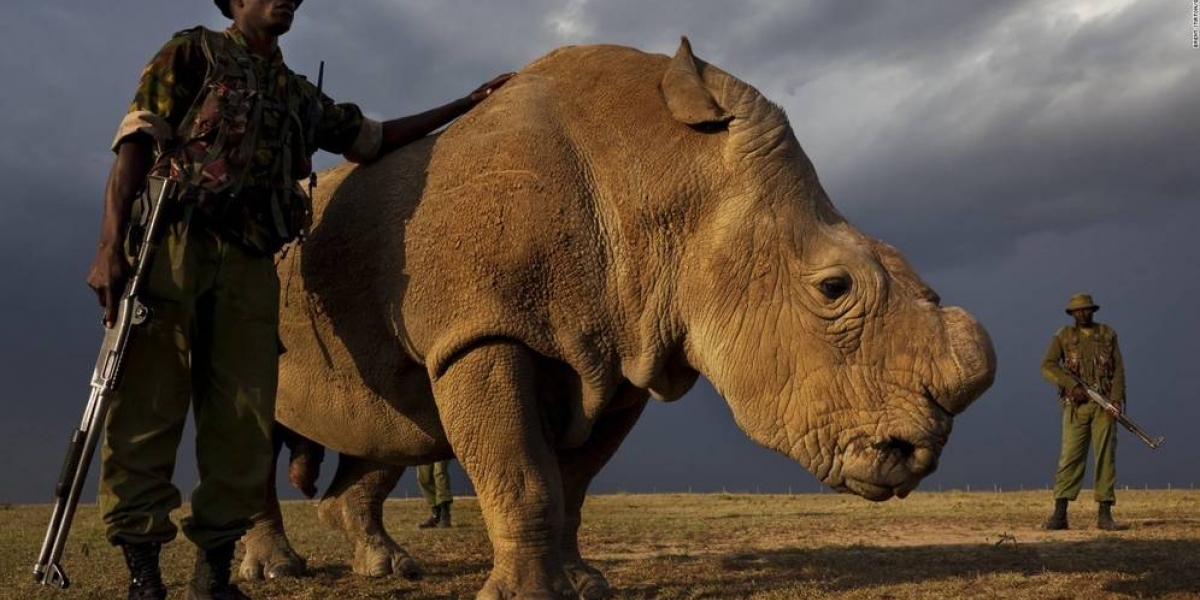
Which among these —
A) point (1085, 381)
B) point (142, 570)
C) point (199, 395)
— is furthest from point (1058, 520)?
point (142, 570)

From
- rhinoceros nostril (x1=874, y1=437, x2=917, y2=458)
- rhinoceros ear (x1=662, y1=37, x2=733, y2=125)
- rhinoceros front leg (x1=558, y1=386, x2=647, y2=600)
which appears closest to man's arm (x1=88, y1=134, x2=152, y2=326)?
rhinoceros ear (x1=662, y1=37, x2=733, y2=125)

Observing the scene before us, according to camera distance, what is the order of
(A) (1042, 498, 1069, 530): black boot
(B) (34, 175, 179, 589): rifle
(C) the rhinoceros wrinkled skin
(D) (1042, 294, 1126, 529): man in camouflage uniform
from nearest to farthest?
(B) (34, 175, 179, 589): rifle → (C) the rhinoceros wrinkled skin → (A) (1042, 498, 1069, 530): black boot → (D) (1042, 294, 1126, 529): man in camouflage uniform

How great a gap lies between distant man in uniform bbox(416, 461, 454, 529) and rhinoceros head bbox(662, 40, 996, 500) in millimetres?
8416

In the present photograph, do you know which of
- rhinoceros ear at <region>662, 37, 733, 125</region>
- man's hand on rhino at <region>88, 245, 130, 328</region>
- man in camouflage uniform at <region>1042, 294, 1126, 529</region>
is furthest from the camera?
man in camouflage uniform at <region>1042, 294, 1126, 529</region>

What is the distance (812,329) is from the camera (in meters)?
4.24

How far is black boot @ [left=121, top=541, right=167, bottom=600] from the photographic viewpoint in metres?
3.89

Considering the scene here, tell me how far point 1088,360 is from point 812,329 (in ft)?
31.8

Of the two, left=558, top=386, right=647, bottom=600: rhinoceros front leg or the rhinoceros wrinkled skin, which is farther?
left=558, top=386, right=647, bottom=600: rhinoceros front leg

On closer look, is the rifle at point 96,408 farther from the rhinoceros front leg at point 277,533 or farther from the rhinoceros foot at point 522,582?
the rhinoceros front leg at point 277,533

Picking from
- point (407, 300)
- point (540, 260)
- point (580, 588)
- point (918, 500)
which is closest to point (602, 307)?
point (540, 260)

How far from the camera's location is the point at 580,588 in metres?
5.41

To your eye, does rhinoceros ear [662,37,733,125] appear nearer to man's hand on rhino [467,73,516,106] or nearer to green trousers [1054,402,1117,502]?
man's hand on rhino [467,73,516,106]

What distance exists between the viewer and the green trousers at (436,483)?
40.5 feet

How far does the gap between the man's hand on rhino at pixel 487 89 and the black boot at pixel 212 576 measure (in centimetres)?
254
